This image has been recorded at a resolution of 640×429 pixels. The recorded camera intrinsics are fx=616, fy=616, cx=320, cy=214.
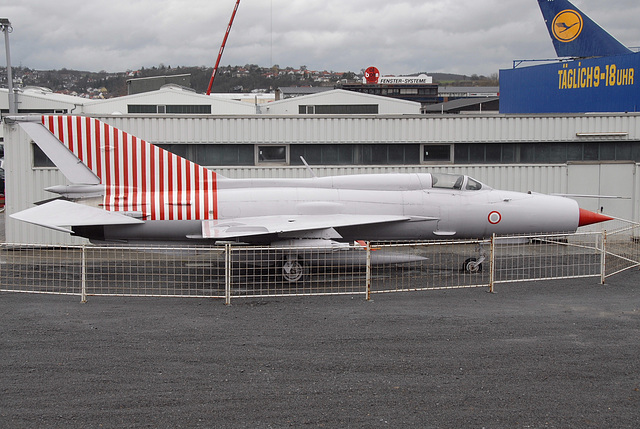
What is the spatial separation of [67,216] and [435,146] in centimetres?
1095

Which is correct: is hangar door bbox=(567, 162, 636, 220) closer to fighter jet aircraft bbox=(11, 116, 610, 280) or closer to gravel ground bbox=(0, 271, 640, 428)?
fighter jet aircraft bbox=(11, 116, 610, 280)

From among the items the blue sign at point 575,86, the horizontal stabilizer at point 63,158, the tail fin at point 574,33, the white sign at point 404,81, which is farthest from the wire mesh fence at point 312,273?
the white sign at point 404,81

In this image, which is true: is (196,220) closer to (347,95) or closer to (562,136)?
(562,136)

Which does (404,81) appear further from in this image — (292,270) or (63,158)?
(292,270)

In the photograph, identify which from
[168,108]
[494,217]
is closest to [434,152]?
[494,217]

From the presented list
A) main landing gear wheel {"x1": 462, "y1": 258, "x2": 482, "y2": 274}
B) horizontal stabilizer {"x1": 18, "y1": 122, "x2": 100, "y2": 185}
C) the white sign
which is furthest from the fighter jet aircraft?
the white sign

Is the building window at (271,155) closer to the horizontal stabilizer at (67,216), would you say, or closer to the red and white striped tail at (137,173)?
the red and white striped tail at (137,173)

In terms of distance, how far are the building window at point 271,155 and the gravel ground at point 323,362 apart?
8.17m

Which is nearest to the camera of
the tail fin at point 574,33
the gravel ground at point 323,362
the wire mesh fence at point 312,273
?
the gravel ground at point 323,362

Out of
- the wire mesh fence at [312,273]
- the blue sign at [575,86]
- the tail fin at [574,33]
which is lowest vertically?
the wire mesh fence at [312,273]

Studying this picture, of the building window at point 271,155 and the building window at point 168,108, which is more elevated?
the building window at point 168,108

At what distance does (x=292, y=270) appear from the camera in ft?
41.5

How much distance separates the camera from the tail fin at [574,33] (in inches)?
1072

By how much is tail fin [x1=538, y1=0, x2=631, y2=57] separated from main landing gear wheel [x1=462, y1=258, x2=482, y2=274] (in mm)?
17999
